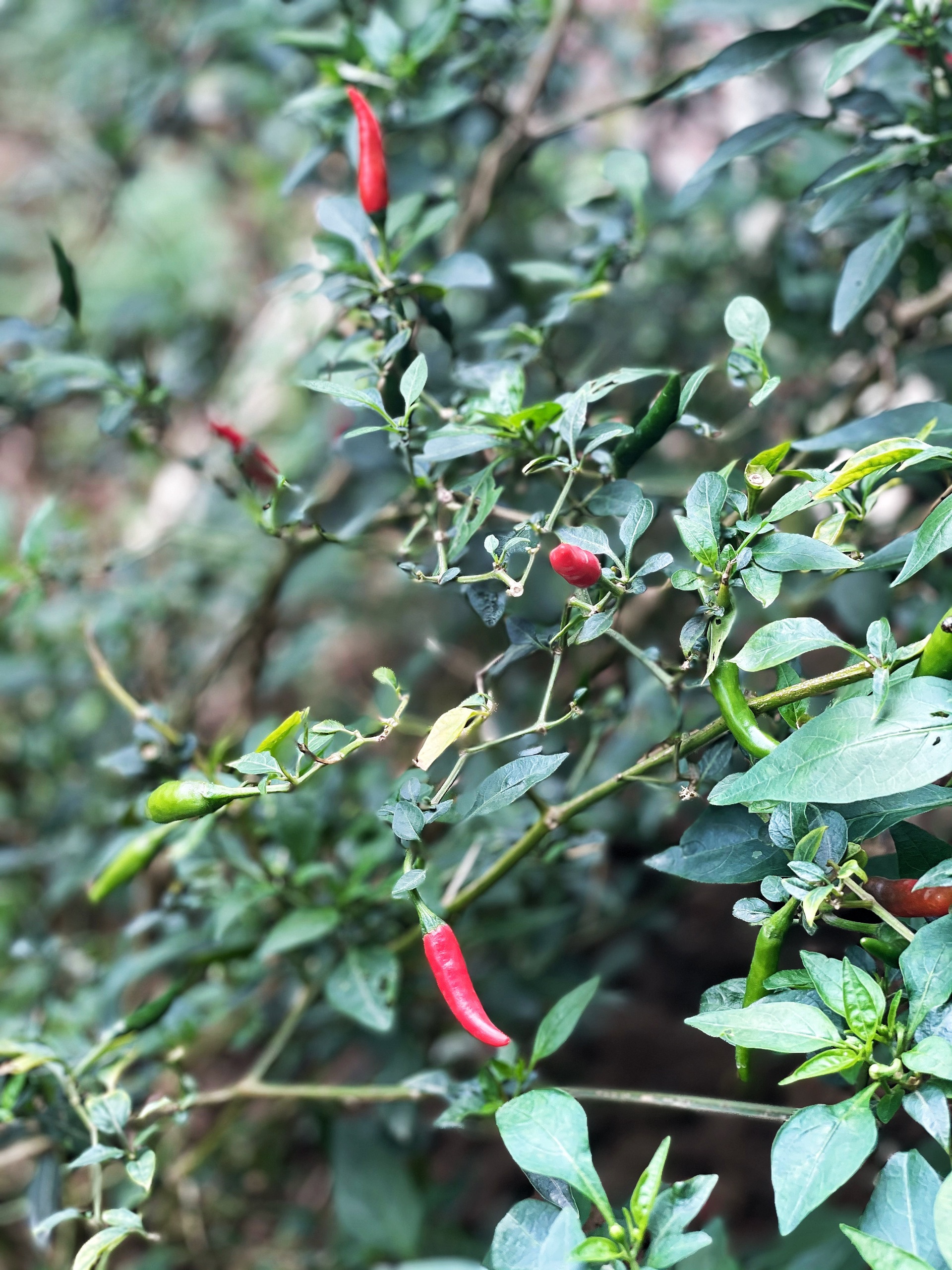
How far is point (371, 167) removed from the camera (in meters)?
0.75

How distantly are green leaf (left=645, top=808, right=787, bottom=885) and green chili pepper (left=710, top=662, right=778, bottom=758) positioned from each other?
0.20 feet

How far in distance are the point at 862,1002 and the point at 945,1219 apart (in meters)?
0.10

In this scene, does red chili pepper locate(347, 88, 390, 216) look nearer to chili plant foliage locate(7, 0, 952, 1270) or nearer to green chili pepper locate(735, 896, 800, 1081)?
chili plant foliage locate(7, 0, 952, 1270)

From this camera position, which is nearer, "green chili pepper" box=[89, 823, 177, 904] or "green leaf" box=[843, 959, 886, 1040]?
"green leaf" box=[843, 959, 886, 1040]

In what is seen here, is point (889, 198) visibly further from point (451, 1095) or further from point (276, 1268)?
point (276, 1268)

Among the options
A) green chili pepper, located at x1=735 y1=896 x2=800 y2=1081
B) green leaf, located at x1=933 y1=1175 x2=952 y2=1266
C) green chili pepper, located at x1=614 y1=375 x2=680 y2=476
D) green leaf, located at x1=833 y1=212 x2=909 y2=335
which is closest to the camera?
green leaf, located at x1=933 y1=1175 x2=952 y2=1266

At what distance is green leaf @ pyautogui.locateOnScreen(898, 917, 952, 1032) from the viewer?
0.51 m

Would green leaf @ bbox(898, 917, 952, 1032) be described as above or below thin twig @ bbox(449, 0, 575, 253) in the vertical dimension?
below

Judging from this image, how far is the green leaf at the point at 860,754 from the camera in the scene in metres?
0.50

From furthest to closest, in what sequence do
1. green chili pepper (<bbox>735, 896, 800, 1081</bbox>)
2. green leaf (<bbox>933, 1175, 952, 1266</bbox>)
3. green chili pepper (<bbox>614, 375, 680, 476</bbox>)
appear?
green chili pepper (<bbox>614, 375, 680, 476</bbox>) → green chili pepper (<bbox>735, 896, 800, 1081</bbox>) → green leaf (<bbox>933, 1175, 952, 1266</bbox>)

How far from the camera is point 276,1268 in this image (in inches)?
45.6

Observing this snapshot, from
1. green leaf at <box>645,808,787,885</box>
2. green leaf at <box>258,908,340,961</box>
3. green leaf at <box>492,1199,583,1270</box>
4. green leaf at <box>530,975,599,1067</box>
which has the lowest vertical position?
green leaf at <box>258,908,340,961</box>

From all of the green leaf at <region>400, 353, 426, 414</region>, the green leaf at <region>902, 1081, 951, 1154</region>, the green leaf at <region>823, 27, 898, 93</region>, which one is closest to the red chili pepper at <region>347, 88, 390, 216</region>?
the green leaf at <region>400, 353, 426, 414</region>

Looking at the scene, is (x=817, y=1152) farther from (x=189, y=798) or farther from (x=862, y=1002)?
(x=189, y=798)
